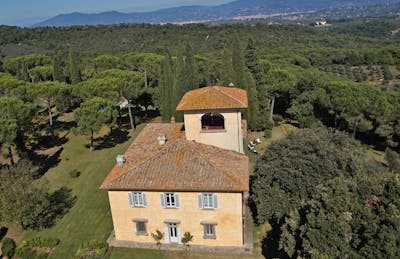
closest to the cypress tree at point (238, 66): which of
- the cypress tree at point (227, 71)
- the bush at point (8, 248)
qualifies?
the cypress tree at point (227, 71)

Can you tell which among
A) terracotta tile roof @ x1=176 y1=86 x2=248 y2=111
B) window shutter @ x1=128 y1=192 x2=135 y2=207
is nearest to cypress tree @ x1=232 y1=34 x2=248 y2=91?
terracotta tile roof @ x1=176 y1=86 x2=248 y2=111

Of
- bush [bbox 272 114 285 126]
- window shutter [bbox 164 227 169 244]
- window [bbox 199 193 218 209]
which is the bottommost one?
bush [bbox 272 114 285 126]

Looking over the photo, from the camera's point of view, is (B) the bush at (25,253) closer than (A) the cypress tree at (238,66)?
Yes

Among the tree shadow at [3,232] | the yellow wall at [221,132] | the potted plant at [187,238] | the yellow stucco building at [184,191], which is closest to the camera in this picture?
the yellow stucco building at [184,191]

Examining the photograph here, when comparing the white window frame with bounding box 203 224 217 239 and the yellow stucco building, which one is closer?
the yellow stucco building

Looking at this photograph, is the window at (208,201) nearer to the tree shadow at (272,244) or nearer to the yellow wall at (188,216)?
the yellow wall at (188,216)

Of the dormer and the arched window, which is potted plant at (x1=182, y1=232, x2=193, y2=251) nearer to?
the dormer
